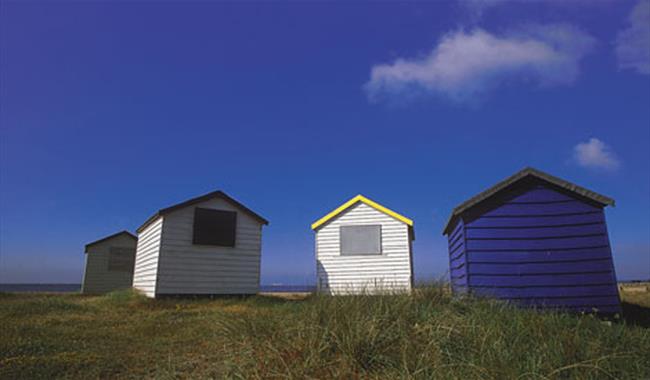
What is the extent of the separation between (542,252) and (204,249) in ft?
34.2

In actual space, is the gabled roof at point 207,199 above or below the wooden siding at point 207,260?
above

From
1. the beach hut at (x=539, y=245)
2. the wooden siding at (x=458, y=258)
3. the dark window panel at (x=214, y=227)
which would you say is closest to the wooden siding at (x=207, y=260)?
the dark window panel at (x=214, y=227)

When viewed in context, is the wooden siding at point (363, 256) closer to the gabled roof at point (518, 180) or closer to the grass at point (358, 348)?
the gabled roof at point (518, 180)

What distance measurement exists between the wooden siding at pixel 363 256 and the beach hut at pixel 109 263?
12.5 metres

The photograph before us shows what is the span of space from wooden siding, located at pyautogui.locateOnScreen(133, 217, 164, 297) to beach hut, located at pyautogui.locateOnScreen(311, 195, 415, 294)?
5632 mm

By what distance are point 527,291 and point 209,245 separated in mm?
10078

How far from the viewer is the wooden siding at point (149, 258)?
13.1 m

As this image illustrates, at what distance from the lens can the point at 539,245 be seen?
27.0 ft

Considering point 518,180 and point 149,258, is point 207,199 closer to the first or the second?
point 149,258

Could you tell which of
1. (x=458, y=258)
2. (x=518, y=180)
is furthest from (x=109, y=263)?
(x=518, y=180)

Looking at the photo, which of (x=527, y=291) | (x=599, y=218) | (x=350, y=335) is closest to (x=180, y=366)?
(x=350, y=335)

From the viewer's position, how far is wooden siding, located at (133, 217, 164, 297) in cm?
1306

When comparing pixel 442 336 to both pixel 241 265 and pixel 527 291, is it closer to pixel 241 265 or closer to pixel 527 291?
pixel 527 291

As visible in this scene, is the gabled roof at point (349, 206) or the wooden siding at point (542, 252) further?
the gabled roof at point (349, 206)
